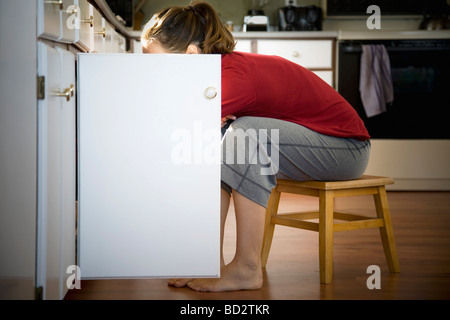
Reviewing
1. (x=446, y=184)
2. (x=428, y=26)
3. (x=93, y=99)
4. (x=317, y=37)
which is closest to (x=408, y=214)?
(x=446, y=184)

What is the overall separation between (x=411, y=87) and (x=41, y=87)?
279 cm

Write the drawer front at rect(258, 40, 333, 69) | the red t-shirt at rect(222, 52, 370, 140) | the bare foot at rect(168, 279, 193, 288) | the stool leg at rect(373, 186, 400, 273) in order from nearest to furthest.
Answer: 1. the red t-shirt at rect(222, 52, 370, 140)
2. the bare foot at rect(168, 279, 193, 288)
3. the stool leg at rect(373, 186, 400, 273)
4. the drawer front at rect(258, 40, 333, 69)

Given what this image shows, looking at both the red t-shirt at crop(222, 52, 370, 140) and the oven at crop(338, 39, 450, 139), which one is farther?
the oven at crop(338, 39, 450, 139)

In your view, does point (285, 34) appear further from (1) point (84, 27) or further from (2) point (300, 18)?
(1) point (84, 27)

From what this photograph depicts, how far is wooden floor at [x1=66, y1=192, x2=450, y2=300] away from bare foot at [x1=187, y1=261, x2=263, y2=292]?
2cm

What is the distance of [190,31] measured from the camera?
138cm

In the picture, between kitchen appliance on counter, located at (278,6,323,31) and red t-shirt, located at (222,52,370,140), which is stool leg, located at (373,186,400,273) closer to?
red t-shirt, located at (222,52,370,140)

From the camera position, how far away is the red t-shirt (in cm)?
131

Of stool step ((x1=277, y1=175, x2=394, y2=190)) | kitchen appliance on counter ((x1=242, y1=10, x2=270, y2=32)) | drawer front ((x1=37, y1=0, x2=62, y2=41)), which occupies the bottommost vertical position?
stool step ((x1=277, y1=175, x2=394, y2=190))

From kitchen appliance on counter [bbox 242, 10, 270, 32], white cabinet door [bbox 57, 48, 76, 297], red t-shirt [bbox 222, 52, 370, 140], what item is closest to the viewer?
white cabinet door [bbox 57, 48, 76, 297]

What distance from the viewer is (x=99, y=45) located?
1.87 metres

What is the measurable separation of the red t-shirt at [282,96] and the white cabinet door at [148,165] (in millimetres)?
120

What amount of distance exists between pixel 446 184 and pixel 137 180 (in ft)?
8.96

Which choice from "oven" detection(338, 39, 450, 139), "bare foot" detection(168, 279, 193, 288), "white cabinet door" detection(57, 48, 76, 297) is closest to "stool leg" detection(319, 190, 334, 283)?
"bare foot" detection(168, 279, 193, 288)
